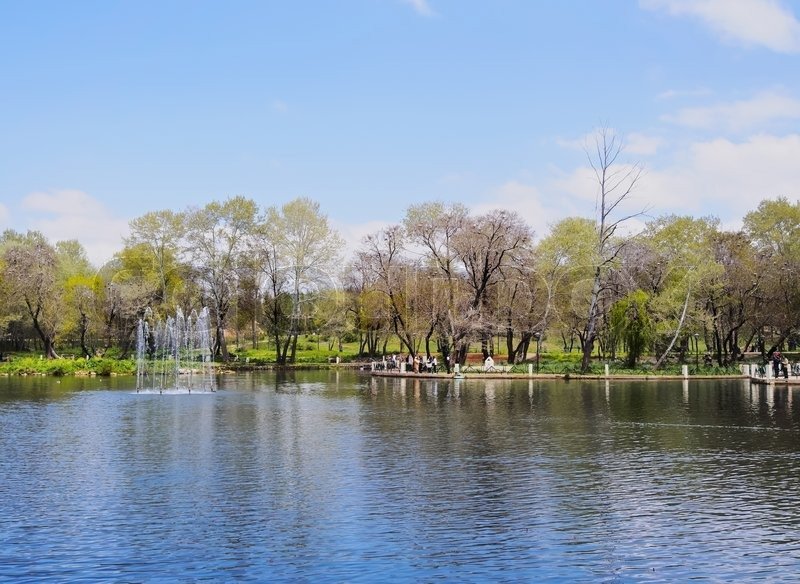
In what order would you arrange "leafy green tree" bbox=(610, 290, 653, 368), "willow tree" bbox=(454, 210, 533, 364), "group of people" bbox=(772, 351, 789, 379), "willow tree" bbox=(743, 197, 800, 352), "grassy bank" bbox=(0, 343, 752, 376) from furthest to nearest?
"willow tree" bbox=(743, 197, 800, 352), "willow tree" bbox=(454, 210, 533, 364), "leafy green tree" bbox=(610, 290, 653, 368), "grassy bank" bbox=(0, 343, 752, 376), "group of people" bbox=(772, 351, 789, 379)

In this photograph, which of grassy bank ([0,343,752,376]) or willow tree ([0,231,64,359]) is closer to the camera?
grassy bank ([0,343,752,376])

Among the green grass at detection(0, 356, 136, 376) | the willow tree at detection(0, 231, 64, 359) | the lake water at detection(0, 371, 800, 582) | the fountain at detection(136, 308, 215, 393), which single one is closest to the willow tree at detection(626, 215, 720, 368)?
the lake water at detection(0, 371, 800, 582)

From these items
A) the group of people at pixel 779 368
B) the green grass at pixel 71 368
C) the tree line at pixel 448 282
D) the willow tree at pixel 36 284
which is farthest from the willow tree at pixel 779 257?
the willow tree at pixel 36 284

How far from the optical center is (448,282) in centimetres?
7181

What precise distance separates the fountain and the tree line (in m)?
2.29

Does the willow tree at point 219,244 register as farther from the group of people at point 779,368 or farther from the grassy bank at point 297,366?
the group of people at point 779,368

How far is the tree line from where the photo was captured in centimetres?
7075

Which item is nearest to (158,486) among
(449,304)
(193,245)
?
(449,304)

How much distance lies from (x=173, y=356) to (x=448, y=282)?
1278 inches

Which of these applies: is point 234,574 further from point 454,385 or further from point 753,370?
point 753,370

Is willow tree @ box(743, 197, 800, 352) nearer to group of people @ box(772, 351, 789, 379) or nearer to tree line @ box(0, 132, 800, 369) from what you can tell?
tree line @ box(0, 132, 800, 369)

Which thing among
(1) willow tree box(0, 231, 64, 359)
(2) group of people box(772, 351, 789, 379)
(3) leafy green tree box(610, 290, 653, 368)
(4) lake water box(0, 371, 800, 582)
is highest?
(1) willow tree box(0, 231, 64, 359)

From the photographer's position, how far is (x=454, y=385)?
57469 millimetres

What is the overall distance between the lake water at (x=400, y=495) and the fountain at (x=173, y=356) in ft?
70.6
